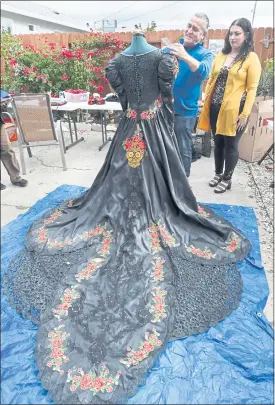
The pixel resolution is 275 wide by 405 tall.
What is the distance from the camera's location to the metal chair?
306cm

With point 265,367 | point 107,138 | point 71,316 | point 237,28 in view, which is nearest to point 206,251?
point 265,367

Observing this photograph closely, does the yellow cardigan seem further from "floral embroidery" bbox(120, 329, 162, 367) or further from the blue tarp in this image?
Result: "floral embroidery" bbox(120, 329, 162, 367)

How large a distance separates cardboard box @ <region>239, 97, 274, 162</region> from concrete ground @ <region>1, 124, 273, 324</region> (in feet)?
0.57

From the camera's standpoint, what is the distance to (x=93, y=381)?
3.70 feet

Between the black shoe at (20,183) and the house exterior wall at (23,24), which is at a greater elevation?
the house exterior wall at (23,24)

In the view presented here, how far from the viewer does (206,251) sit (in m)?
1.81

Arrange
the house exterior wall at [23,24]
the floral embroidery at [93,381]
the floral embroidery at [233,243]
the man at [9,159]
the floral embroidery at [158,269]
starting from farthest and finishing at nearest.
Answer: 1. the house exterior wall at [23,24]
2. the man at [9,159]
3. the floral embroidery at [233,243]
4. the floral embroidery at [158,269]
5. the floral embroidery at [93,381]

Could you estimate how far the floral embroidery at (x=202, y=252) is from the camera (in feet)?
5.85

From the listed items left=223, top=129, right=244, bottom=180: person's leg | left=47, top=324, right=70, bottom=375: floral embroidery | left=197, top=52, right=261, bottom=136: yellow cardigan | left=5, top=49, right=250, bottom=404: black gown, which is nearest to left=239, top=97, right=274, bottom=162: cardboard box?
left=223, top=129, right=244, bottom=180: person's leg

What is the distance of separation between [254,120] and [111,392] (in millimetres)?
3131

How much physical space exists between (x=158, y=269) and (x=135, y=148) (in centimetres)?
74

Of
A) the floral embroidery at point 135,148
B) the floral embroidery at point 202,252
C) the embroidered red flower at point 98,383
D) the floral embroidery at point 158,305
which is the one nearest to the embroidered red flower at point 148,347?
the floral embroidery at point 158,305

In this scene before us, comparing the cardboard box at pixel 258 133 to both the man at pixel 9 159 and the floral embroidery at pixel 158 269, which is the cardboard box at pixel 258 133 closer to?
the floral embroidery at pixel 158 269

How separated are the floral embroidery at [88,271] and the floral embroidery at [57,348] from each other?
0.29 meters
